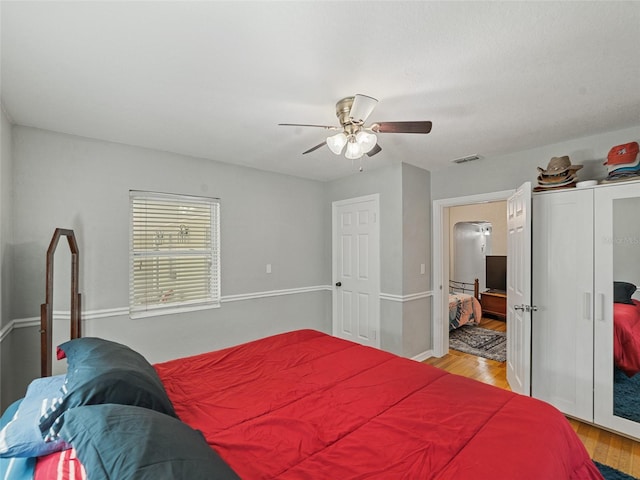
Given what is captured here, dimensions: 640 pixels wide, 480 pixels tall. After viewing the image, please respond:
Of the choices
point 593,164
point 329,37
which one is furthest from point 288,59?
point 593,164

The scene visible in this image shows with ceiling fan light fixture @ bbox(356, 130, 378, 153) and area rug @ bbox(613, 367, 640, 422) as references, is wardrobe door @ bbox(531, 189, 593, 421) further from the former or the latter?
ceiling fan light fixture @ bbox(356, 130, 378, 153)

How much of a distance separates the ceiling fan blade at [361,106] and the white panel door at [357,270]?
80.4 inches

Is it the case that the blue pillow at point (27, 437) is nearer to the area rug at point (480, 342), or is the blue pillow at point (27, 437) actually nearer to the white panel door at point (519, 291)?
the white panel door at point (519, 291)

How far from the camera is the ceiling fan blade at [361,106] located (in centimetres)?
163

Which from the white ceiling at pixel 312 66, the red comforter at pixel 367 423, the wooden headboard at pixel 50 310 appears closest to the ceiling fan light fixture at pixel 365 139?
the white ceiling at pixel 312 66

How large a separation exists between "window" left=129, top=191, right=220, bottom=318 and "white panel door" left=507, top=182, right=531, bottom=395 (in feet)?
10.2

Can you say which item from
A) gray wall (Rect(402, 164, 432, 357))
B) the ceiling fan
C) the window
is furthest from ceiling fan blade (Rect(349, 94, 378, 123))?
the window

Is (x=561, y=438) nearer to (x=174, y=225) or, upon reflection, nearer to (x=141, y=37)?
(x=141, y=37)

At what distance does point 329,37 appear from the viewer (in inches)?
55.6

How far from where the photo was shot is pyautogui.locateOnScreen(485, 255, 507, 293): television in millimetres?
5902

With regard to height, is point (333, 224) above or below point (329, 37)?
below

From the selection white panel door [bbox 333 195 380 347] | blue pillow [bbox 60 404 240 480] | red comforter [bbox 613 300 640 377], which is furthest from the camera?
white panel door [bbox 333 195 380 347]

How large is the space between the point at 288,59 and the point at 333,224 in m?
2.94

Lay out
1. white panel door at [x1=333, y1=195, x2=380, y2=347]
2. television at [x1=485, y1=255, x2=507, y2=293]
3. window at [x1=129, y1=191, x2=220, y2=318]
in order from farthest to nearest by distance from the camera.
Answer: television at [x1=485, y1=255, x2=507, y2=293] → white panel door at [x1=333, y1=195, x2=380, y2=347] → window at [x1=129, y1=191, x2=220, y2=318]
